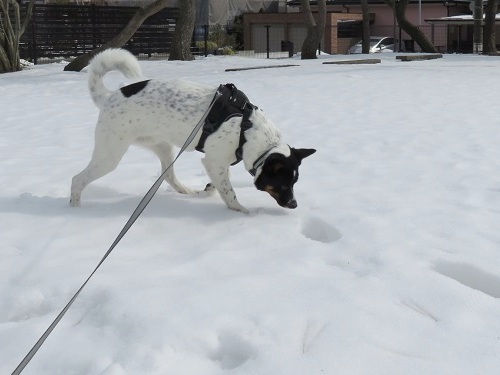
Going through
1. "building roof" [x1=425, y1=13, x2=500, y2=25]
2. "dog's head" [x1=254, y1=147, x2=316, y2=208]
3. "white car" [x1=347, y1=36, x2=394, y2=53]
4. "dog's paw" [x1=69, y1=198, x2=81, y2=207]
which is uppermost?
"building roof" [x1=425, y1=13, x2=500, y2=25]

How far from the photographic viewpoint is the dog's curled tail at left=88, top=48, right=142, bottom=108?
464 centimetres

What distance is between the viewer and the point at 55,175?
5.80 metres

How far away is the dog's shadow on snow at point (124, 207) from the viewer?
14.8ft

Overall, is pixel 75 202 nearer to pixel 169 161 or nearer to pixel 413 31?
pixel 169 161

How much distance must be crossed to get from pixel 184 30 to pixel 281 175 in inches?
631

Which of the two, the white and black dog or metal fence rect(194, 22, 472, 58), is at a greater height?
metal fence rect(194, 22, 472, 58)

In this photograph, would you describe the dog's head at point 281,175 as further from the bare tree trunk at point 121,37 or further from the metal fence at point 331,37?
the metal fence at point 331,37

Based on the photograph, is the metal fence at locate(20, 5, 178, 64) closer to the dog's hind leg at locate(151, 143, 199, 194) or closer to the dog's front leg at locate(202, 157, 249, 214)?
the dog's hind leg at locate(151, 143, 199, 194)

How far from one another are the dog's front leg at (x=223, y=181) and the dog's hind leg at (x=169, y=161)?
1.55 feet

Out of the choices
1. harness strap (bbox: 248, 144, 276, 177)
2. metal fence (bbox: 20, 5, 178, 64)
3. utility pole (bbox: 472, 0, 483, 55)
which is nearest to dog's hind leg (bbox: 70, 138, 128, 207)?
harness strap (bbox: 248, 144, 276, 177)

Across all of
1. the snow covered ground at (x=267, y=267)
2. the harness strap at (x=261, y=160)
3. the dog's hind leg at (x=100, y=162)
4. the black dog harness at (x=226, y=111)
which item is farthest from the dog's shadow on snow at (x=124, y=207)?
the black dog harness at (x=226, y=111)

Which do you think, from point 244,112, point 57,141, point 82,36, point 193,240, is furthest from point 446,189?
point 82,36

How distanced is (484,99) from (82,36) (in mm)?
15265

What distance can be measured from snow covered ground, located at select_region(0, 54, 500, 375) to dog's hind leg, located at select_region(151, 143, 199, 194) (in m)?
0.08
